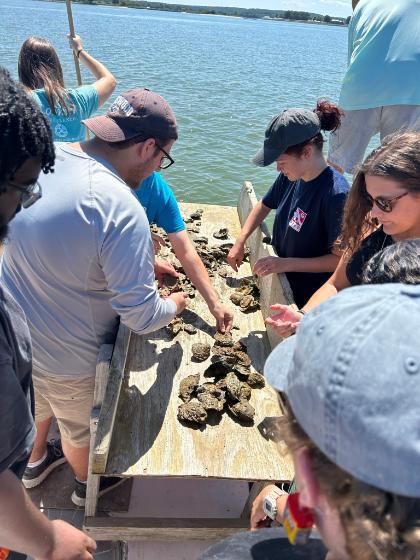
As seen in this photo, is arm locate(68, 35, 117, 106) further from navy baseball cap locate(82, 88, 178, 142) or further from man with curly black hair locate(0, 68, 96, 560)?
man with curly black hair locate(0, 68, 96, 560)

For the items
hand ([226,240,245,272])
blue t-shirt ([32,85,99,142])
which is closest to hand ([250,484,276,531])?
hand ([226,240,245,272])

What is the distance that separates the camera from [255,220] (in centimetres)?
416

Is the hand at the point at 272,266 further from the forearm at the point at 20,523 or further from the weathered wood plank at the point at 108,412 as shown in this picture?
the forearm at the point at 20,523

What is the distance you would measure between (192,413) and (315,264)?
53.9 inches

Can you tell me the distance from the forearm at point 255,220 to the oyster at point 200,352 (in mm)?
1230

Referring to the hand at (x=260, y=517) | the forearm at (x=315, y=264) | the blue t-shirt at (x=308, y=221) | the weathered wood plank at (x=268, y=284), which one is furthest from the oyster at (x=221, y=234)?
the hand at (x=260, y=517)

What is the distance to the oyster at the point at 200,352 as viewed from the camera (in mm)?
3150

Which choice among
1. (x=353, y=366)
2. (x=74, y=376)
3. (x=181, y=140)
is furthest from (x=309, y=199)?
(x=181, y=140)

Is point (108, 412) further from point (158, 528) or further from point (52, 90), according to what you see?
point (52, 90)

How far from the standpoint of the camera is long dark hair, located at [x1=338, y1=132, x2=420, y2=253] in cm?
241

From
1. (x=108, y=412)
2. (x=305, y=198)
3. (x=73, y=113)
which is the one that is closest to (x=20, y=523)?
(x=108, y=412)

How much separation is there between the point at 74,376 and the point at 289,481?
4.22ft

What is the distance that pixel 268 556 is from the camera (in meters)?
1.32

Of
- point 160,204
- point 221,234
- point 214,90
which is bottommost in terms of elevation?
point 214,90
